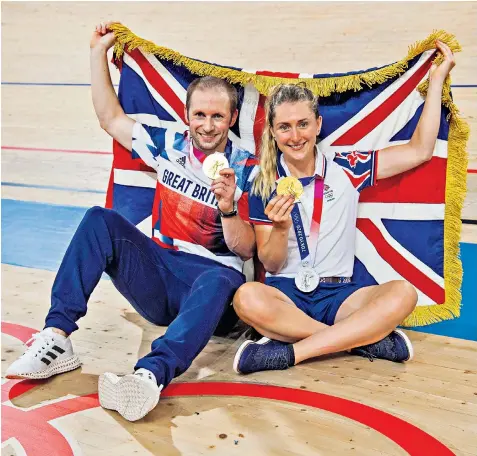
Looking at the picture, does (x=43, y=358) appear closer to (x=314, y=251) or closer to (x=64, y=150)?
(x=314, y=251)

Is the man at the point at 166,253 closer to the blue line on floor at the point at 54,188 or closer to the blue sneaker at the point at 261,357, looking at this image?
the blue sneaker at the point at 261,357

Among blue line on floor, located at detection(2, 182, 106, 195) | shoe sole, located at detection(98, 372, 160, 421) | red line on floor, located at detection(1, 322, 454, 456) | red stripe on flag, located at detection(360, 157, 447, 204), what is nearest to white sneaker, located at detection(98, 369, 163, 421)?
shoe sole, located at detection(98, 372, 160, 421)

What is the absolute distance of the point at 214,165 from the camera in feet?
8.03

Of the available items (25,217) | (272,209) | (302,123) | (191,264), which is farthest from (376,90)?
(25,217)

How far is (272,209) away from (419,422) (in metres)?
0.80

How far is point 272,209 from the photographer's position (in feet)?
7.65

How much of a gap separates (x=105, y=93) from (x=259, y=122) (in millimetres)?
628

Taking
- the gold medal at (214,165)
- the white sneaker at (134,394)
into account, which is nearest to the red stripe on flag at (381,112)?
the gold medal at (214,165)

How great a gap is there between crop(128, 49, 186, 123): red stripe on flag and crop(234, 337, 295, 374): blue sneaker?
105cm

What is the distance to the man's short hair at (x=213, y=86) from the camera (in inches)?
103

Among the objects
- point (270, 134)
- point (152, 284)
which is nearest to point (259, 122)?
point (270, 134)

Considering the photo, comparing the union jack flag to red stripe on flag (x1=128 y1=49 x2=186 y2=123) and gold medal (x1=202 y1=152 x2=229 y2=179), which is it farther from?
gold medal (x1=202 y1=152 x2=229 y2=179)

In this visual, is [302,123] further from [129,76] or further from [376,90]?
[129,76]

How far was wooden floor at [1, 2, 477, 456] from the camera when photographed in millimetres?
1972
